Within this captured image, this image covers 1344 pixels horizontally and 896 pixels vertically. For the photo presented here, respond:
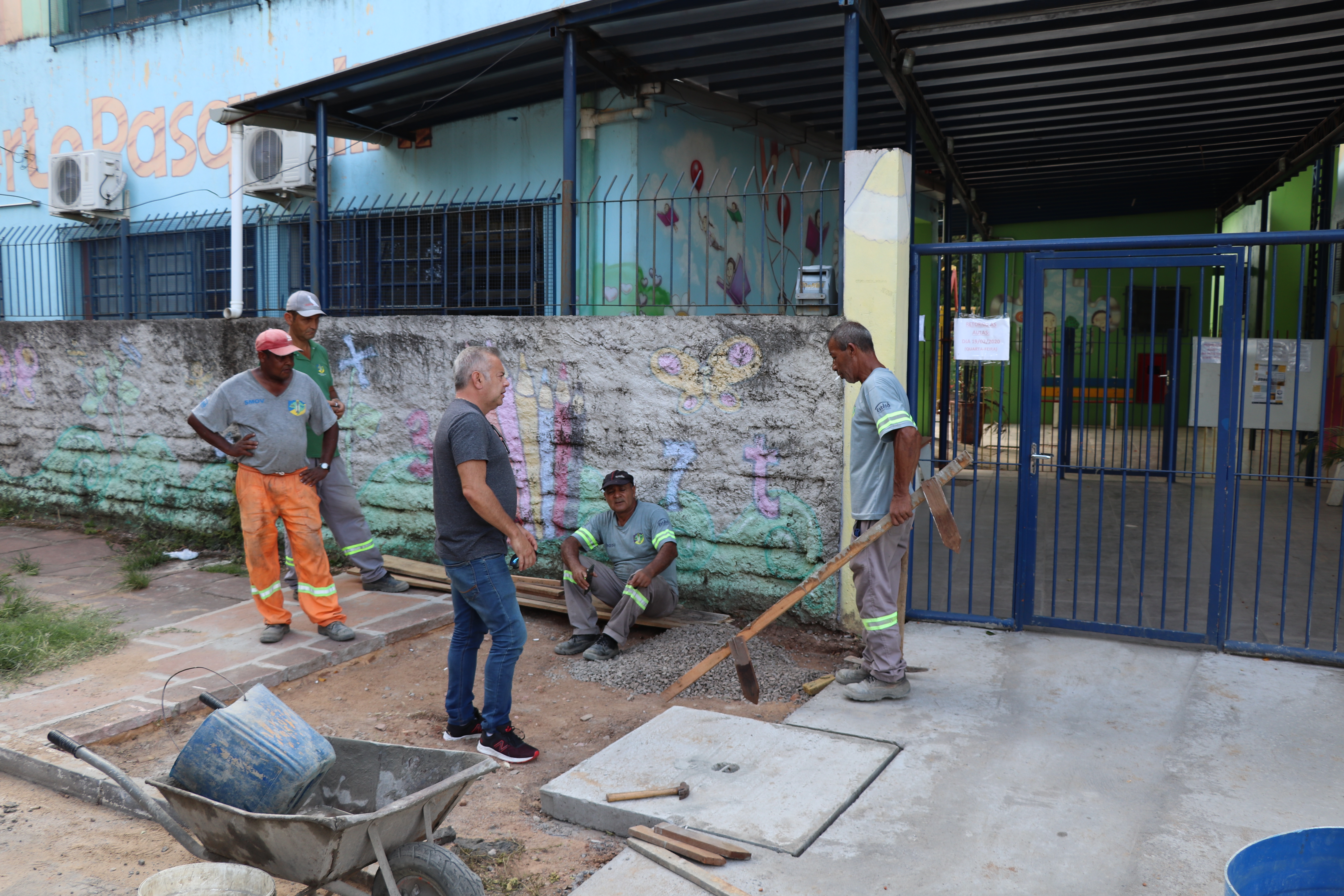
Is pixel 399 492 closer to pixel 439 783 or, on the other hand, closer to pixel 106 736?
pixel 106 736

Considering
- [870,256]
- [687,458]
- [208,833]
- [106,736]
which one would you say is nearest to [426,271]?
[687,458]

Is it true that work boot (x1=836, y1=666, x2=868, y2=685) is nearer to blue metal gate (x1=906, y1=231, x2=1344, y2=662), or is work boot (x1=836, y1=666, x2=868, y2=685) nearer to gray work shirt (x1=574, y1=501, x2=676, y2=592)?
blue metal gate (x1=906, y1=231, x2=1344, y2=662)

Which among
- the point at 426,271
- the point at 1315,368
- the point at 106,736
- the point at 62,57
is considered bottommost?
the point at 106,736

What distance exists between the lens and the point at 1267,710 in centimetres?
447

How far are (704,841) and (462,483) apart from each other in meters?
1.75

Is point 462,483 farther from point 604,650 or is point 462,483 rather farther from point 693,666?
point 693,666

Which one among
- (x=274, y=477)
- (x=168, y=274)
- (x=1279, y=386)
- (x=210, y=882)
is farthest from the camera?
(x=168, y=274)

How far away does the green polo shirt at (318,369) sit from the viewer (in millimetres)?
6207

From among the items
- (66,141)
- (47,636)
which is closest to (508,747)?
(47,636)

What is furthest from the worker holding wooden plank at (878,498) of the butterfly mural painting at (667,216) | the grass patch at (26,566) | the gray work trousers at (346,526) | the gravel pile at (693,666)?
the grass patch at (26,566)

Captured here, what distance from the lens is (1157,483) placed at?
11328 mm

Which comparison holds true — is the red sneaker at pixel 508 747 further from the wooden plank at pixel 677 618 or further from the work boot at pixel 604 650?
the wooden plank at pixel 677 618

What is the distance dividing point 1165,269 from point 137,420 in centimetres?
1576

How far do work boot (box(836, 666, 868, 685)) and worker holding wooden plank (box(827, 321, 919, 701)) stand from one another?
0.07 m
